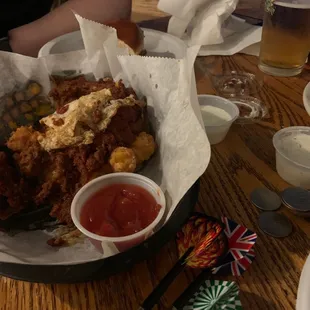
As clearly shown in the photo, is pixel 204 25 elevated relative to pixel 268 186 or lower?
elevated

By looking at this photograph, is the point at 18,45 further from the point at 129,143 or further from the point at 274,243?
the point at 274,243

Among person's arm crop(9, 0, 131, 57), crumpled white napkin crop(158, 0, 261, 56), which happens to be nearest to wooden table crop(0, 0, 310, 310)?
crumpled white napkin crop(158, 0, 261, 56)

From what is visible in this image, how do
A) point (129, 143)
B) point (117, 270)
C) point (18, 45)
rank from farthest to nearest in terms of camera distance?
point (18, 45)
point (129, 143)
point (117, 270)

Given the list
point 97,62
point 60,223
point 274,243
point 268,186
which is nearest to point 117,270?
point 60,223

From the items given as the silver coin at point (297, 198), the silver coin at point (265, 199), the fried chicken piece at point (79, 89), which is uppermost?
the fried chicken piece at point (79, 89)

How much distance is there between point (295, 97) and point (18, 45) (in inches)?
36.6

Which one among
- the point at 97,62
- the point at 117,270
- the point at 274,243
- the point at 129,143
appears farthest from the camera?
the point at 97,62

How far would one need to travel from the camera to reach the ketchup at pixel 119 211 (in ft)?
2.27

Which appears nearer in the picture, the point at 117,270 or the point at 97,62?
the point at 117,270

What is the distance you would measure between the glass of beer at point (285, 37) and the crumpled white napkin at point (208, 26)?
14 cm

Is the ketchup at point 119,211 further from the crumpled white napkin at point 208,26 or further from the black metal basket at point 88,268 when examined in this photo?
the crumpled white napkin at point 208,26

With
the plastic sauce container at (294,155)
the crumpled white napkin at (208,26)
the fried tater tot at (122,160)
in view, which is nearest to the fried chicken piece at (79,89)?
the fried tater tot at (122,160)

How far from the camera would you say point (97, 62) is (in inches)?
41.1

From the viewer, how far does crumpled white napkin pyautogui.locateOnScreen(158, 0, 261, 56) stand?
1441 millimetres
